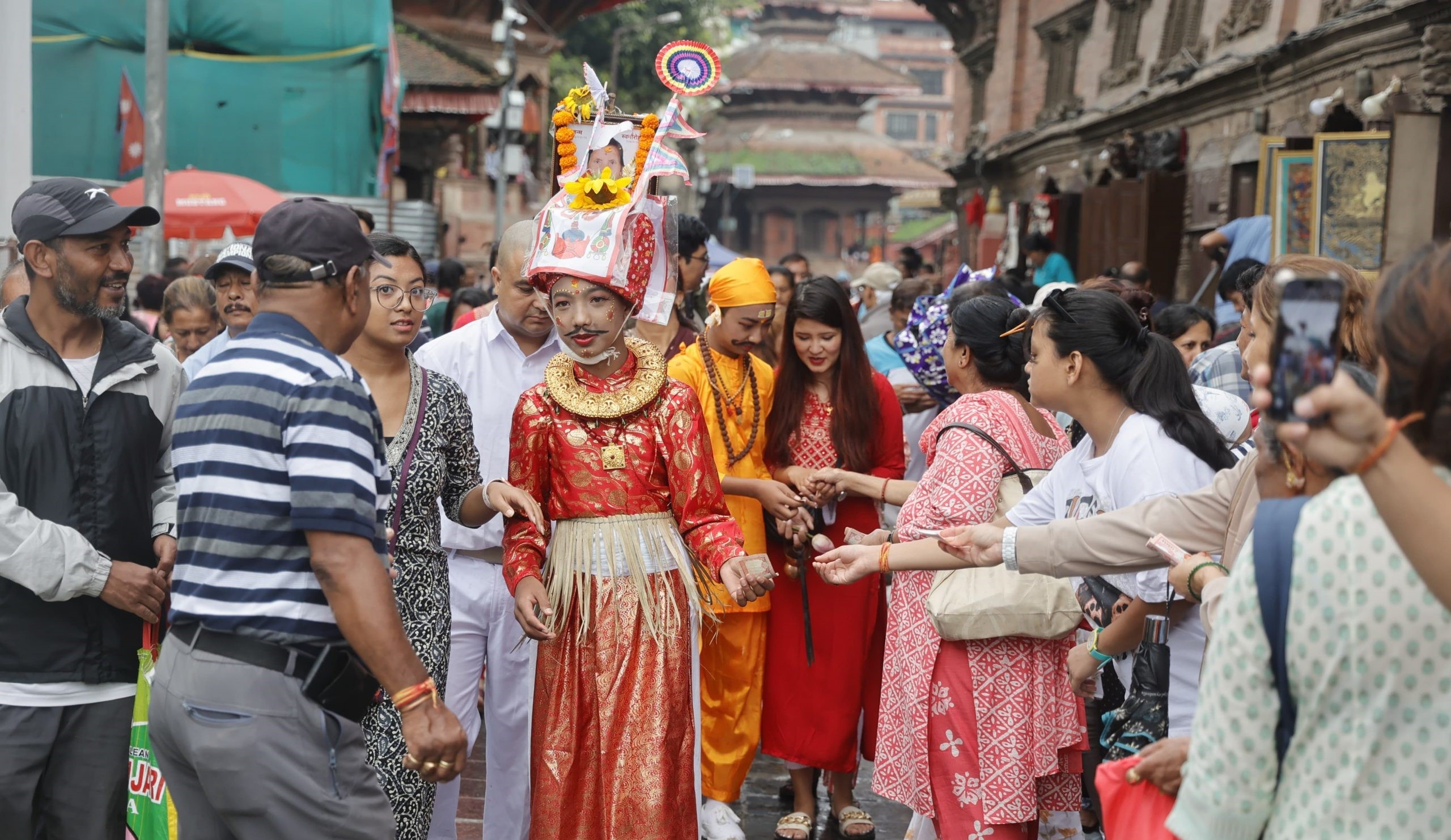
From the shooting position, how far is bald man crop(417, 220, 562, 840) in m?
4.69

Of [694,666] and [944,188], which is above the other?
[944,188]

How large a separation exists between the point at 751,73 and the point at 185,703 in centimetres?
5795

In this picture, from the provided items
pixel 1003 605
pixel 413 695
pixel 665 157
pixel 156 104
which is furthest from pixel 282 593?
pixel 156 104

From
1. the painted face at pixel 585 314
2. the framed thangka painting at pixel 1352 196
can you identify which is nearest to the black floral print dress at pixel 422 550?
the painted face at pixel 585 314

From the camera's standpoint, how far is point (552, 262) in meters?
4.22

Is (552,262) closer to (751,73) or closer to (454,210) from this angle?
(454,210)

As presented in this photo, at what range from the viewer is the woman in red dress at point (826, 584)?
18.5 feet

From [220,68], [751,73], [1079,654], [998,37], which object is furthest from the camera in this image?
[751,73]

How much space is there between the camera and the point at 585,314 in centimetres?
423

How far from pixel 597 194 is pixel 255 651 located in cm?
194

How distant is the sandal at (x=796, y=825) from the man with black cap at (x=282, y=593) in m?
2.83

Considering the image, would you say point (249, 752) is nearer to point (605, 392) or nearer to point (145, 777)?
point (145, 777)

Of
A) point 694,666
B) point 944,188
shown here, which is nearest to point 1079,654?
point 694,666

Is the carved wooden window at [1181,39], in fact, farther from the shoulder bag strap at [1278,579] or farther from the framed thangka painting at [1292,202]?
the shoulder bag strap at [1278,579]
